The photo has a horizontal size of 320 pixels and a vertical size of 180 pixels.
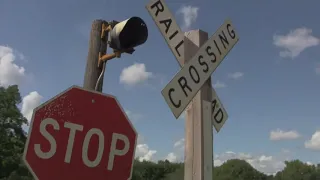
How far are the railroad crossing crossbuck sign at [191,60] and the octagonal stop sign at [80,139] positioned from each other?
0.78 m

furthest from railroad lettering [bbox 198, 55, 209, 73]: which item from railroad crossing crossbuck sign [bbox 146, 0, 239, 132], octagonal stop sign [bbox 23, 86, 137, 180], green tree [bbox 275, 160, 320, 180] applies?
green tree [bbox 275, 160, 320, 180]

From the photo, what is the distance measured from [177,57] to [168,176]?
101m

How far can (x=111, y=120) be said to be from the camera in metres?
2.78

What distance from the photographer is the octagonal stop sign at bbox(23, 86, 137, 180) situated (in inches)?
94.6

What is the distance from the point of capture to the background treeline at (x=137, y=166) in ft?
133

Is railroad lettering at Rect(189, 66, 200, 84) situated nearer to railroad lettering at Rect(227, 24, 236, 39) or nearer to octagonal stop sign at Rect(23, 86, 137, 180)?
railroad lettering at Rect(227, 24, 236, 39)

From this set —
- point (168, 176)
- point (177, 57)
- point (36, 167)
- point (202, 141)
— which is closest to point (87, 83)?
point (177, 57)

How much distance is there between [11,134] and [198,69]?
138ft

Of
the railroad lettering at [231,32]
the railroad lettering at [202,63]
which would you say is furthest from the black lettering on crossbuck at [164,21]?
the railroad lettering at [231,32]

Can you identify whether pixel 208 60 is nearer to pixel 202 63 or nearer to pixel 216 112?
pixel 202 63

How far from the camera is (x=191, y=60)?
3.82m

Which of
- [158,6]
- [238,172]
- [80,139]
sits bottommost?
[80,139]

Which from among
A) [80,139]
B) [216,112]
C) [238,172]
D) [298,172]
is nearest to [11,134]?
[216,112]

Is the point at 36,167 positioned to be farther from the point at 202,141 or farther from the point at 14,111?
the point at 14,111
